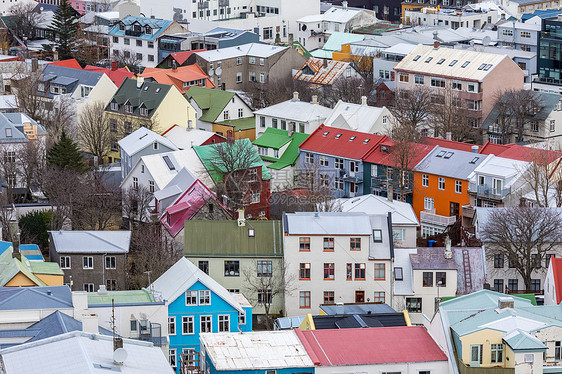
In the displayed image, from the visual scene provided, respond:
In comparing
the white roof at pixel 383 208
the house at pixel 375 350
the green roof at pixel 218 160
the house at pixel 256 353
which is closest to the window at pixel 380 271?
the white roof at pixel 383 208

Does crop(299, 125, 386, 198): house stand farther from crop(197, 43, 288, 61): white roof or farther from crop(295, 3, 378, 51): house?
crop(295, 3, 378, 51): house

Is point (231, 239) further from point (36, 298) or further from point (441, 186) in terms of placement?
point (441, 186)

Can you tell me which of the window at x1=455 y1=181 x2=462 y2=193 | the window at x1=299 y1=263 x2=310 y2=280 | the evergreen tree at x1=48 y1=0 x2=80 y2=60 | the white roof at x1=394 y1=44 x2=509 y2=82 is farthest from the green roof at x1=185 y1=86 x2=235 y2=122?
the window at x1=299 y1=263 x2=310 y2=280

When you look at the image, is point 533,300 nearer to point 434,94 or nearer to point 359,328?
point 359,328

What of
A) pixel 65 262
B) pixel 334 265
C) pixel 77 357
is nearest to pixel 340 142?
pixel 334 265

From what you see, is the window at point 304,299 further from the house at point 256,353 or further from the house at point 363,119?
the house at point 363,119

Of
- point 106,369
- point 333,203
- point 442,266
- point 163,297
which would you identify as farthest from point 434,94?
point 106,369
